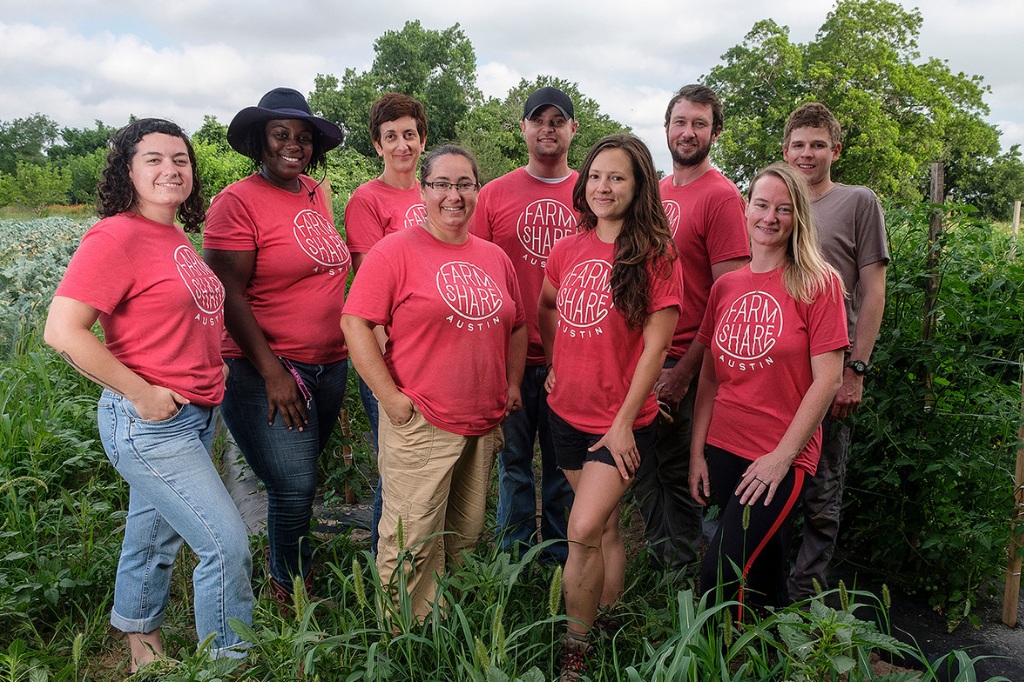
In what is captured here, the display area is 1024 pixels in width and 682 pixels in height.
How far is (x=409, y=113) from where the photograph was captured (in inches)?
154

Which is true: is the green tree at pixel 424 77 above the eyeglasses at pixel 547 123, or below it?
above

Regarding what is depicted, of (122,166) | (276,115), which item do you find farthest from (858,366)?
(122,166)

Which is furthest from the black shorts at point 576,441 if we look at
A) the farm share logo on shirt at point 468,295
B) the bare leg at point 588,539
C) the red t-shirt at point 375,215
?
the red t-shirt at point 375,215

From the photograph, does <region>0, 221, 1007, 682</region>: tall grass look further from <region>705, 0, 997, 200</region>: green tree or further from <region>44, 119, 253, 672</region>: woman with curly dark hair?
<region>705, 0, 997, 200</region>: green tree

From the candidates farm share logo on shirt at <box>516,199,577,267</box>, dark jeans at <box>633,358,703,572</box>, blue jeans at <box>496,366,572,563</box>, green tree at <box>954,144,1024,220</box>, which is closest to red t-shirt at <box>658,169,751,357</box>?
dark jeans at <box>633,358,703,572</box>

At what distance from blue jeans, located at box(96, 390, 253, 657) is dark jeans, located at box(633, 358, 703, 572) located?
6.25 feet

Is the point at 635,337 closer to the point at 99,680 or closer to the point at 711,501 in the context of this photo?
the point at 711,501

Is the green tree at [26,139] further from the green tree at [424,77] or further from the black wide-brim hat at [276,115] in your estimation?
the black wide-brim hat at [276,115]

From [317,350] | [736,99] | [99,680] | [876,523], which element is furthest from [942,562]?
[736,99]

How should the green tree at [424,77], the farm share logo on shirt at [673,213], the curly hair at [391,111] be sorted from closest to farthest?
the farm share logo on shirt at [673,213] → the curly hair at [391,111] → the green tree at [424,77]

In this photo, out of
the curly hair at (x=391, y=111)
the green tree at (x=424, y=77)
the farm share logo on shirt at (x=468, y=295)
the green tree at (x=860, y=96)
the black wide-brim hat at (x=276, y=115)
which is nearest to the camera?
the farm share logo on shirt at (x=468, y=295)

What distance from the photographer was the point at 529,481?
3.78 meters

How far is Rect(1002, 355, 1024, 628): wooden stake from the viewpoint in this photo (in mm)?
3484

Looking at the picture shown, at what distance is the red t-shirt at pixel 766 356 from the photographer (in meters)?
2.73
